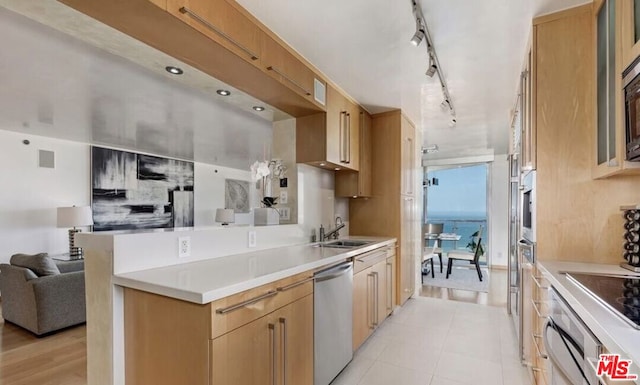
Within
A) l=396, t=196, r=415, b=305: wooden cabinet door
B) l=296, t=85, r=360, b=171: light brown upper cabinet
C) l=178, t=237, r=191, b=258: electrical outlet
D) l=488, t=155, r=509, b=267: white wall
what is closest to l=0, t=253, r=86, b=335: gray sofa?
l=178, t=237, r=191, b=258: electrical outlet

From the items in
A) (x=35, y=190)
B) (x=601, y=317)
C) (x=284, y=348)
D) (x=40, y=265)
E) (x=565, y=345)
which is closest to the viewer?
(x=601, y=317)

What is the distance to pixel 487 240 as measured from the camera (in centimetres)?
666

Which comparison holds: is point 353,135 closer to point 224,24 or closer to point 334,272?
point 334,272

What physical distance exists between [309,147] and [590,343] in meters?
2.23

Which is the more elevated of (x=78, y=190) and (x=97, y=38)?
(x=97, y=38)

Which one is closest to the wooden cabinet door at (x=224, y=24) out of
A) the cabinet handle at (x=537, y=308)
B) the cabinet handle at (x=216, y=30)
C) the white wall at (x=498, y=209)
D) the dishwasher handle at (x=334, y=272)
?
the cabinet handle at (x=216, y=30)

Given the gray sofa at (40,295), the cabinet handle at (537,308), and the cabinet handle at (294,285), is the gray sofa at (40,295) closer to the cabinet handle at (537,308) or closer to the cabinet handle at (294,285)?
the cabinet handle at (294,285)

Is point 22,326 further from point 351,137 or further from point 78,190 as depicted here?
point 351,137

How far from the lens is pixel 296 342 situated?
5.63ft

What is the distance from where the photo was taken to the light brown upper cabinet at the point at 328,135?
2.73m

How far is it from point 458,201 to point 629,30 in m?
6.31

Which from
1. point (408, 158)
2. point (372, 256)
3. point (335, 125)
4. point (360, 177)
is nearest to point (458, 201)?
point (408, 158)

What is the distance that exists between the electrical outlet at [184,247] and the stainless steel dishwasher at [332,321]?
78cm

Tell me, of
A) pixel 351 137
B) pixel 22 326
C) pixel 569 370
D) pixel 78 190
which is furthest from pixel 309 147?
pixel 78 190
